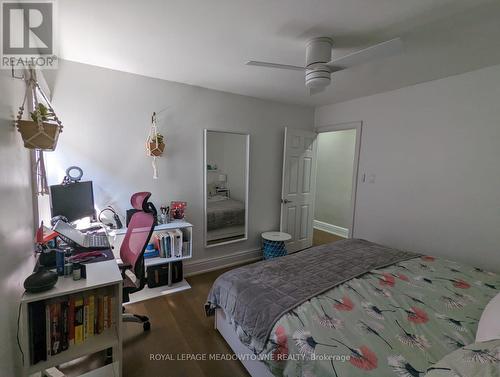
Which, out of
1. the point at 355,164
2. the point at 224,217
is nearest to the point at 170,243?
the point at 224,217

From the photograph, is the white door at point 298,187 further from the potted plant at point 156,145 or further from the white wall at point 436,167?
the potted plant at point 156,145

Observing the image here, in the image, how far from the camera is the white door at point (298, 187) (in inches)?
145

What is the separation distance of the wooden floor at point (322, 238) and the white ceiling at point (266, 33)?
302 centimetres

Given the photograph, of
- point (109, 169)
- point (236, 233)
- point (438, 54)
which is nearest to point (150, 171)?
point (109, 169)

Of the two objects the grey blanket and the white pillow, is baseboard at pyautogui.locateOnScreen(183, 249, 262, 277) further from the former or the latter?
the white pillow

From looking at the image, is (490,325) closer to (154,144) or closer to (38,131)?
(38,131)

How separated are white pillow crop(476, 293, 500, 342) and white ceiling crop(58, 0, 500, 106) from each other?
5.72 feet

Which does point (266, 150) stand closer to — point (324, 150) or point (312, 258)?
point (312, 258)

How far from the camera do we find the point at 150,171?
2.69m

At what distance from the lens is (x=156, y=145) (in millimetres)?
2533

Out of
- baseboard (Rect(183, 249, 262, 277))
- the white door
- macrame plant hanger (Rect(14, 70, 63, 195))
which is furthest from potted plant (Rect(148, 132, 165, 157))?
the white door

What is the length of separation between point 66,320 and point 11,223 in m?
0.66

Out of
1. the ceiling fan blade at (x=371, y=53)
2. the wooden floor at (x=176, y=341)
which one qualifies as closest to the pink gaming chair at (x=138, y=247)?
the wooden floor at (x=176, y=341)

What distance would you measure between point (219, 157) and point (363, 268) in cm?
216
